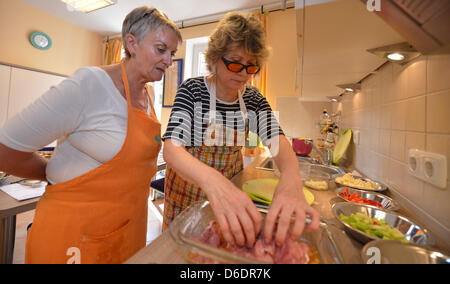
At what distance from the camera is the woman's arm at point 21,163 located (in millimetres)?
645

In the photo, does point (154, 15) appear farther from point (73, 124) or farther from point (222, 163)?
point (222, 163)

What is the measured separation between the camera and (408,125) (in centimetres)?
78

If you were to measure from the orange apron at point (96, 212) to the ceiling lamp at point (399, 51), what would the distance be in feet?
3.10

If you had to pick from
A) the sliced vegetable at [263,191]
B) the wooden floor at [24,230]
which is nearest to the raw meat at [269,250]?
the sliced vegetable at [263,191]

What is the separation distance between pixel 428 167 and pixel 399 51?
412 mm

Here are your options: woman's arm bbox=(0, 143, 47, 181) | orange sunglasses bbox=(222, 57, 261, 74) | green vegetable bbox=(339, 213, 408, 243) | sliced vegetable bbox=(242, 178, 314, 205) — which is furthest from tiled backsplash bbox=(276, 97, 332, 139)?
woman's arm bbox=(0, 143, 47, 181)

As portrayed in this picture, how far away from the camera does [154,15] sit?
80 cm

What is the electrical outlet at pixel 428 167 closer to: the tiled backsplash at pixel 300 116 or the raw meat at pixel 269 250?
the raw meat at pixel 269 250

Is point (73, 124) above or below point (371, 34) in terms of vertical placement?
below
